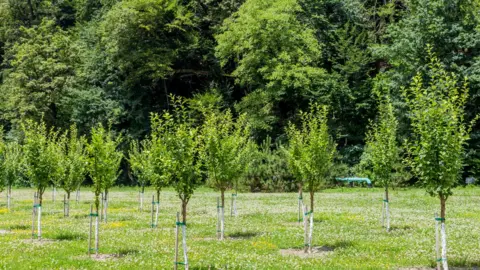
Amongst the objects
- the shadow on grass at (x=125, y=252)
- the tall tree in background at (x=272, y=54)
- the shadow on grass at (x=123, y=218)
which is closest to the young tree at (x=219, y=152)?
the shadow on grass at (x=125, y=252)

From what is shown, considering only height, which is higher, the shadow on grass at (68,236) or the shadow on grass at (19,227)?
the shadow on grass at (68,236)

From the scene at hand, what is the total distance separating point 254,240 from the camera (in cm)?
2284

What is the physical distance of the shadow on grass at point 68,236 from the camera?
79.3ft

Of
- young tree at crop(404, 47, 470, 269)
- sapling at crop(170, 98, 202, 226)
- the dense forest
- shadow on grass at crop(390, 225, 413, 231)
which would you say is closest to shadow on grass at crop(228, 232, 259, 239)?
shadow on grass at crop(390, 225, 413, 231)

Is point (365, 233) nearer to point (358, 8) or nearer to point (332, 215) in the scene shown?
point (332, 215)

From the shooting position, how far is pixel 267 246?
834 inches

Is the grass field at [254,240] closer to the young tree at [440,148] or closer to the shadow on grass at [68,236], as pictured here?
the shadow on grass at [68,236]

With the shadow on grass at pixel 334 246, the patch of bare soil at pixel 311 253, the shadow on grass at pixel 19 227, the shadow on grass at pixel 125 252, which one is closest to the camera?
the patch of bare soil at pixel 311 253

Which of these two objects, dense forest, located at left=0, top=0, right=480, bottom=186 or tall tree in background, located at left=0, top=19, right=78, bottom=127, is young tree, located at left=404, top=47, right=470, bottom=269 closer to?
dense forest, located at left=0, top=0, right=480, bottom=186

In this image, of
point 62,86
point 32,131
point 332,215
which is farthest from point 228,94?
point 32,131

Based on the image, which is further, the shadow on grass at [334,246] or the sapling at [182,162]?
the shadow on grass at [334,246]

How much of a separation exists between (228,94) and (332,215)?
45.6 metres

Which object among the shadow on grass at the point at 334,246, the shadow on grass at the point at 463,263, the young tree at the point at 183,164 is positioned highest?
the young tree at the point at 183,164

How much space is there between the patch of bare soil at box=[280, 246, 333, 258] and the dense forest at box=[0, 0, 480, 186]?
36593 mm
